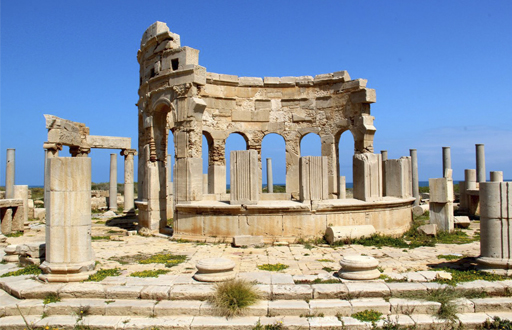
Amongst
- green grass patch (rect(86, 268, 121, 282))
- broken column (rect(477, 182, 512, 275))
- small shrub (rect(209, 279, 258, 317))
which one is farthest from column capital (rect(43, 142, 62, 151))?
broken column (rect(477, 182, 512, 275))

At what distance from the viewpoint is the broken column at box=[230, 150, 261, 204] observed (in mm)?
12062

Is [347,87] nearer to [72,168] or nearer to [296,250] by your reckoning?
[296,250]

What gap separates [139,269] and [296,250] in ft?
13.4

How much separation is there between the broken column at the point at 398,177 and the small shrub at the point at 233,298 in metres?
9.29

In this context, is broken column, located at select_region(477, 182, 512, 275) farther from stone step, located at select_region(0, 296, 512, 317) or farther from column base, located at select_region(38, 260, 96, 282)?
column base, located at select_region(38, 260, 96, 282)

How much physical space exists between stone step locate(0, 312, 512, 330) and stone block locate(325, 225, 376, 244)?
5.22 metres

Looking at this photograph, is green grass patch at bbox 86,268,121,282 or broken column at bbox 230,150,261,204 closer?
green grass patch at bbox 86,268,121,282

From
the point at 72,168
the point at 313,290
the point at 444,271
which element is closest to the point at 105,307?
the point at 72,168

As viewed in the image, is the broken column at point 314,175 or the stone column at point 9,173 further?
the stone column at point 9,173

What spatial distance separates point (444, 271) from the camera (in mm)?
7832

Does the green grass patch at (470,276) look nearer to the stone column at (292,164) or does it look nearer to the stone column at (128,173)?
the stone column at (292,164)

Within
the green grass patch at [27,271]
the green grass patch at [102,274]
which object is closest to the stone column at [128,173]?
the green grass patch at [27,271]

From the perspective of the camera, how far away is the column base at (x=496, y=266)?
24.4ft

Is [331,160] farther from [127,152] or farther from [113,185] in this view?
[113,185]
